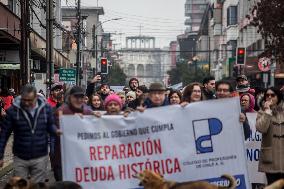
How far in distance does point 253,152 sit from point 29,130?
4.43m

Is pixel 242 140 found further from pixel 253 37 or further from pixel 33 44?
pixel 253 37

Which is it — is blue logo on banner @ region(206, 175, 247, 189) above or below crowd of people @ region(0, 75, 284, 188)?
below

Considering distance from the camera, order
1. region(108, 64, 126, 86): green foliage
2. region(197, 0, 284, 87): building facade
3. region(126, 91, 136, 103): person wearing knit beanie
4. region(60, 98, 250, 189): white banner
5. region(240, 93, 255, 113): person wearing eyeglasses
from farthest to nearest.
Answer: region(108, 64, 126, 86): green foliage
region(197, 0, 284, 87): building facade
region(126, 91, 136, 103): person wearing knit beanie
region(240, 93, 255, 113): person wearing eyeglasses
region(60, 98, 250, 189): white banner

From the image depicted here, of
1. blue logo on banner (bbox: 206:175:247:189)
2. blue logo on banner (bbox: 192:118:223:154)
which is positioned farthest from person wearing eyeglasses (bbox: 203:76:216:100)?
blue logo on banner (bbox: 206:175:247:189)

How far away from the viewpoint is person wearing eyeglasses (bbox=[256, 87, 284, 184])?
9398mm

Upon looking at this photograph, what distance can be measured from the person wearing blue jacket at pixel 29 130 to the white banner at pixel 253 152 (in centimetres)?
395

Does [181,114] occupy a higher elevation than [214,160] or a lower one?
higher

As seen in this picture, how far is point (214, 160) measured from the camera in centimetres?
920

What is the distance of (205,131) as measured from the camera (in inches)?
364

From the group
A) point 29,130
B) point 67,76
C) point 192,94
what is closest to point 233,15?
point 67,76

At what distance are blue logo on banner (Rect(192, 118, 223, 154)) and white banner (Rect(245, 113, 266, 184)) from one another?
2287 millimetres

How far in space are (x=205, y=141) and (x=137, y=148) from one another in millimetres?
859

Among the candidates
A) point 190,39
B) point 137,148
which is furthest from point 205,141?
point 190,39

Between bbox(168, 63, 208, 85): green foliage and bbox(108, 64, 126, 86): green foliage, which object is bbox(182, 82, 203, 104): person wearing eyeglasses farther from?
bbox(108, 64, 126, 86): green foliage
